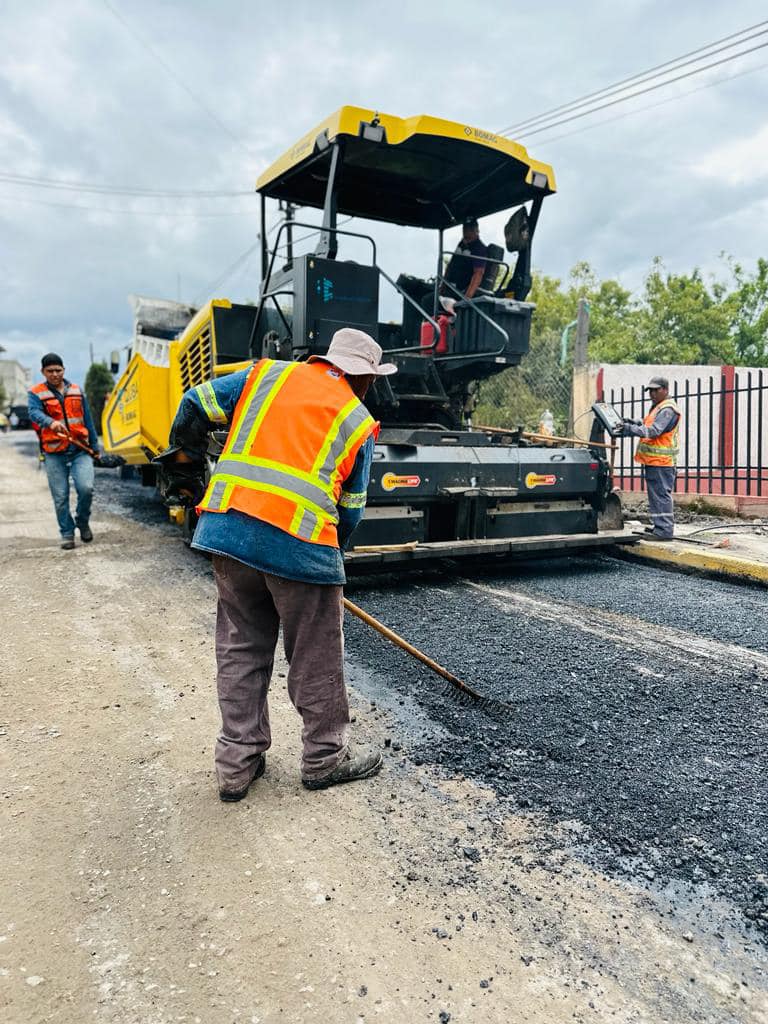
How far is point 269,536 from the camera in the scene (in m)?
2.28

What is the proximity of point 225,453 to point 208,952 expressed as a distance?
1.40 meters

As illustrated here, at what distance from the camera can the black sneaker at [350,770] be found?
7.88 ft

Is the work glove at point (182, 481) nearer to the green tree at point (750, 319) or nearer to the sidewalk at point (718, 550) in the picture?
the sidewalk at point (718, 550)

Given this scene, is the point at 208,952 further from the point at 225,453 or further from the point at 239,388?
the point at 239,388

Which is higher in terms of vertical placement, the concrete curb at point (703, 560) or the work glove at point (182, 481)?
the work glove at point (182, 481)

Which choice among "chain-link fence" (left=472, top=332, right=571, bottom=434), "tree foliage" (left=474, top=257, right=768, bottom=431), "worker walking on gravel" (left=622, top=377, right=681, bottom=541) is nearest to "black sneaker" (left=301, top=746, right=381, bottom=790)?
"worker walking on gravel" (left=622, top=377, right=681, bottom=541)

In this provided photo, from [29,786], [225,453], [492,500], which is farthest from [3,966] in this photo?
[492,500]

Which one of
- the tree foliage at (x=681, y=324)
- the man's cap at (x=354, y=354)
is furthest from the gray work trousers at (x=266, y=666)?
the tree foliage at (x=681, y=324)

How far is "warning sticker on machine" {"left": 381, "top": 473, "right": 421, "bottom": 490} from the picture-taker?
491 cm

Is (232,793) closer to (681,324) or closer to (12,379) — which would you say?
(681,324)

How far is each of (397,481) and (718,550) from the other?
2.96 metres

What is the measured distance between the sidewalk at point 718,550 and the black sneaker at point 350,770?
153 inches

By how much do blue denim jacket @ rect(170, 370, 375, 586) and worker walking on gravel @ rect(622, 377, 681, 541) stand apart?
4.58 metres

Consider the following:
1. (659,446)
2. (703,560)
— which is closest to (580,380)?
(659,446)
